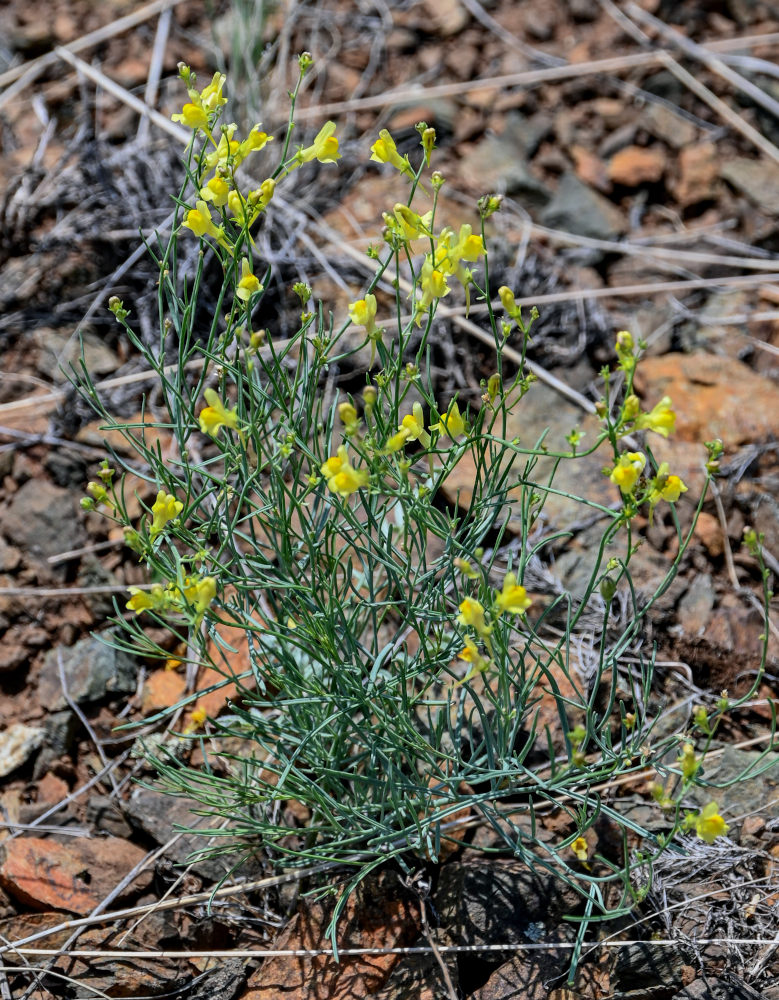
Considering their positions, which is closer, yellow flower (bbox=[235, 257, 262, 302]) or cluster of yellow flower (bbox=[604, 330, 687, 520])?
cluster of yellow flower (bbox=[604, 330, 687, 520])

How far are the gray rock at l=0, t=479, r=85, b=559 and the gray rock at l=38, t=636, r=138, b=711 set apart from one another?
36 cm

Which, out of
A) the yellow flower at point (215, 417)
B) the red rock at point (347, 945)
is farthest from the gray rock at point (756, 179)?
the red rock at point (347, 945)

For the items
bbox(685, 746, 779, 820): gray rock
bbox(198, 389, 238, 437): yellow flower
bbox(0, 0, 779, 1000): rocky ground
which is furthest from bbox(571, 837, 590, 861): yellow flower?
bbox(198, 389, 238, 437): yellow flower

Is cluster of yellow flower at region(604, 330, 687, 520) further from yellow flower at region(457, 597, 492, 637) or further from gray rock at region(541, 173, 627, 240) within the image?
gray rock at region(541, 173, 627, 240)

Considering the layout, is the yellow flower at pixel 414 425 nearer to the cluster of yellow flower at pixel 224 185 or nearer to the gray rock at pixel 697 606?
the cluster of yellow flower at pixel 224 185

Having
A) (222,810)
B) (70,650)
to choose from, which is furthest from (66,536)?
(222,810)

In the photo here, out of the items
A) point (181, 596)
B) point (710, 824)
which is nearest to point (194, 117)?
point (181, 596)

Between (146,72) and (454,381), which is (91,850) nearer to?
(454,381)

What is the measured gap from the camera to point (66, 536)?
2.96 metres

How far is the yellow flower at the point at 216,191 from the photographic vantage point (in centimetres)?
182

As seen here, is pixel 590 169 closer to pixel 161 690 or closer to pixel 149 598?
pixel 161 690

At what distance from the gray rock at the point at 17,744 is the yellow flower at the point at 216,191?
1.58m

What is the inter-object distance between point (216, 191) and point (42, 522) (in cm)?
153

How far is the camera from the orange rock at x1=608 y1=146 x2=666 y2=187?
12.8ft
